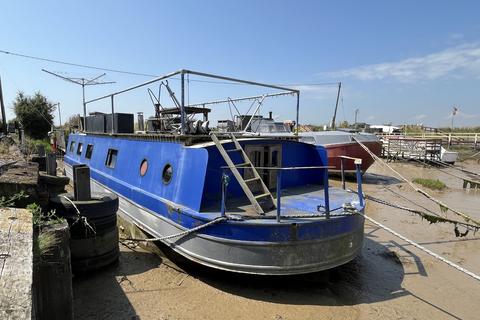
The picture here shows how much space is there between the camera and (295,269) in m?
5.18

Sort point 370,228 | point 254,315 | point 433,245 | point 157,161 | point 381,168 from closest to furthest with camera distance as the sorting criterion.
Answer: point 254,315, point 157,161, point 433,245, point 370,228, point 381,168

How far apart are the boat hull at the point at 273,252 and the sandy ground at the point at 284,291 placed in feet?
1.64

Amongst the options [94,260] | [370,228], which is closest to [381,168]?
[370,228]

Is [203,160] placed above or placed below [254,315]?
above

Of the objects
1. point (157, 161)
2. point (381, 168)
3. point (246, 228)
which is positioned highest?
point (157, 161)

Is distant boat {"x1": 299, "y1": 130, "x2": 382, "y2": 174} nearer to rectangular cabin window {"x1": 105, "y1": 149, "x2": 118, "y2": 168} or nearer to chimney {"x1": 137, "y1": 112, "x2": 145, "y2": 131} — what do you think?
chimney {"x1": 137, "y1": 112, "x2": 145, "y2": 131}

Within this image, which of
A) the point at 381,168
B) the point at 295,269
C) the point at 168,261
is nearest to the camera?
the point at 295,269

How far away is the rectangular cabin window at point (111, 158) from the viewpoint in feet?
30.7

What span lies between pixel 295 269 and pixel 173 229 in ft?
7.12

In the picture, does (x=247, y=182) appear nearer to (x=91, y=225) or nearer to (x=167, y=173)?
(x=167, y=173)

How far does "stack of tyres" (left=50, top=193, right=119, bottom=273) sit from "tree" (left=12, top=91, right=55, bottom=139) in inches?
1041

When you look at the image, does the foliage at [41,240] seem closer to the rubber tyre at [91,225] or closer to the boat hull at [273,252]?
the rubber tyre at [91,225]

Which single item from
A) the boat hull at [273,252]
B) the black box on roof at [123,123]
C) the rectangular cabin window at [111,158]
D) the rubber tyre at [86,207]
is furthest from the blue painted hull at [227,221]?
the black box on roof at [123,123]

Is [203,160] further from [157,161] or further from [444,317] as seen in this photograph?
[444,317]
